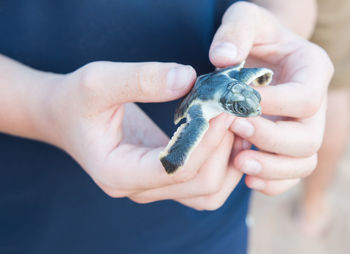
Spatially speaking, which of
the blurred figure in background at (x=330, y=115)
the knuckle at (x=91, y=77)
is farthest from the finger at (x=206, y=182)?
the blurred figure in background at (x=330, y=115)

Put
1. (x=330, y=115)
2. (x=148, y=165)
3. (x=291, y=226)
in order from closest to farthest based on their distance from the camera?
(x=148, y=165) < (x=330, y=115) < (x=291, y=226)

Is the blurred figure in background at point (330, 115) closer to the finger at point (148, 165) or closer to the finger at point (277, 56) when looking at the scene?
the finger at point (277, 56)

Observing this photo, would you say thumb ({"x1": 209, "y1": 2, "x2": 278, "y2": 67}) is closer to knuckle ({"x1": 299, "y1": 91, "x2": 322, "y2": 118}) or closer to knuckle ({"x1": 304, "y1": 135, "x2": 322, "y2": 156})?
knuckle ({"x1": 299, "y1": 91, "x2": 322, "y2": 118})

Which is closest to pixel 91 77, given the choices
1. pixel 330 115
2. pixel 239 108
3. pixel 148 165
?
pixel 148 165

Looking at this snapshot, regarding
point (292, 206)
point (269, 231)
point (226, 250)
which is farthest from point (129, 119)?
point (292, 206)

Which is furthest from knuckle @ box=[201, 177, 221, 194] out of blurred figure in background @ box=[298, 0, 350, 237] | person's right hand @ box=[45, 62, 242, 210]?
blurred figure in background @ box=[298, 0, 350, 237]

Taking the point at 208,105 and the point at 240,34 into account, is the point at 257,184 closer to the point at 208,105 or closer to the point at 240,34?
the point at 208,105
